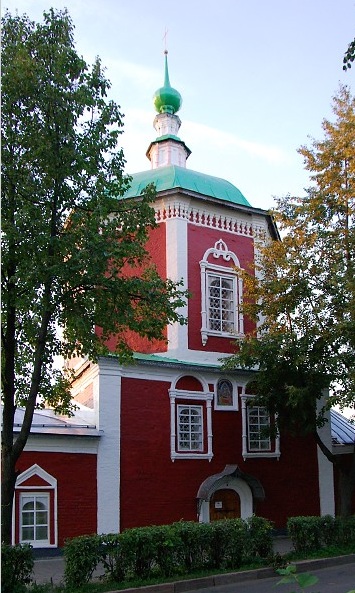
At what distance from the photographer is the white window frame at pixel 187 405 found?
16.0 metres

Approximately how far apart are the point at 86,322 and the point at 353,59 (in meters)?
5.04

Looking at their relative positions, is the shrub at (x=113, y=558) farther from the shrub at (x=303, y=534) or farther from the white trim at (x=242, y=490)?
the white trim at (x=242, y=490)

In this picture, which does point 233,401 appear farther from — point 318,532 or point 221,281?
point 318,532

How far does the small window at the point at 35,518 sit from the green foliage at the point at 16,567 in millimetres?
5125

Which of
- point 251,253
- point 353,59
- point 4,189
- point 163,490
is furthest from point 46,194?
point 251,253

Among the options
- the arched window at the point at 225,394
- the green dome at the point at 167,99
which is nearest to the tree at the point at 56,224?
the arched window at the point at 225,394

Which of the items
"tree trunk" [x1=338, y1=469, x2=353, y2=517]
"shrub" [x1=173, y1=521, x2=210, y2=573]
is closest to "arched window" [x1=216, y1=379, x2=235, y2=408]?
"tree trunk" [x1=338, y1=469, x2=353, y2=517]

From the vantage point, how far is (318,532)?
41.8 feet

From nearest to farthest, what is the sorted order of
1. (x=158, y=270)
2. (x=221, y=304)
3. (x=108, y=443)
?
(x=108, y=443) < (x=158, y=270) < (x=221, y=304)

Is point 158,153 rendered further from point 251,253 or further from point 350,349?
point 350,349

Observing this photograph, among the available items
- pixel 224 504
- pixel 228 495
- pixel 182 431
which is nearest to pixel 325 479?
pixel 228 495

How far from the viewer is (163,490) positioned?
15562mm

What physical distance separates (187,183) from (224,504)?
337 inches

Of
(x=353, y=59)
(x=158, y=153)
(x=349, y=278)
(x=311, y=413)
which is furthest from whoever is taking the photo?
(x=158, y=153)
